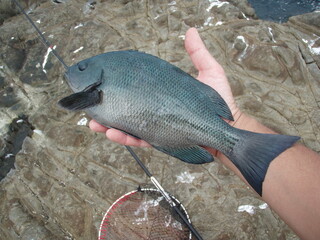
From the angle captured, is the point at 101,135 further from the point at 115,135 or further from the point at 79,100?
the point at 79,100

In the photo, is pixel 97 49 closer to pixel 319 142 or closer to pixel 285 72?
pixel 285 72

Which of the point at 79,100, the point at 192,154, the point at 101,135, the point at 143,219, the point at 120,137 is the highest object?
the point at 79,100

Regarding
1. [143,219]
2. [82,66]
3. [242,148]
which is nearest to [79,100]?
[82,66]

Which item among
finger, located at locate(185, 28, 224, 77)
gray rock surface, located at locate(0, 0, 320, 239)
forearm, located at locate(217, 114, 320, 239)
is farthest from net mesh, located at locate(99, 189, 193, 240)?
finger, located at locate(185, 28, 224, 77)

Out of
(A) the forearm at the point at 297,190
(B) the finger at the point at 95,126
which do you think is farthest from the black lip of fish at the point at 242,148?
(B) the finger at the point at 95,126

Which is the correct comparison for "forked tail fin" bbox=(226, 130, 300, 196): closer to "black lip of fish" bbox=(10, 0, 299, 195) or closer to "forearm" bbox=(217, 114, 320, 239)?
"black lip of fish" bbox=(10, 0, 299, 195)

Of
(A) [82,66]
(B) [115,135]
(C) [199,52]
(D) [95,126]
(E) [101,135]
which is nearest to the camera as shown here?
(A) [82,66]

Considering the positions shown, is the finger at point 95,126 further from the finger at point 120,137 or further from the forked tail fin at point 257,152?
the forked tail fin at point 257,152
